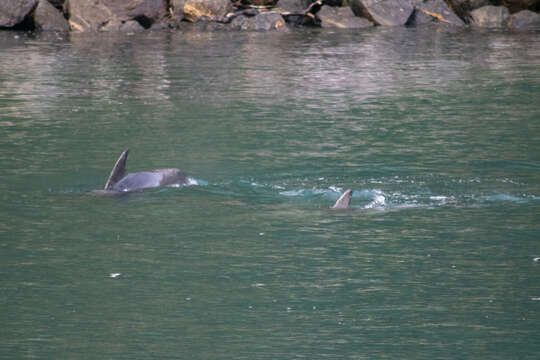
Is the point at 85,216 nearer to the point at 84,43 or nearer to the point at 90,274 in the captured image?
the point at 90,274

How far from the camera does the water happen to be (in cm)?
827

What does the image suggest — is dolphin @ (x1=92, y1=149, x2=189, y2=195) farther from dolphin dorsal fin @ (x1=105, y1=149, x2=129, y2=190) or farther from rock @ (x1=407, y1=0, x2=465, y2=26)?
rock @ (x1=407, y1=0, x2=465, y2=26)

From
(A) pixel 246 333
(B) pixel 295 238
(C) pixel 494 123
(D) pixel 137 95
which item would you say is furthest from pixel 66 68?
(A) pixel 246 333

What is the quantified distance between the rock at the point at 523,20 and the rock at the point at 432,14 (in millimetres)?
1953

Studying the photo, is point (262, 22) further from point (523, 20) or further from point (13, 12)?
point (523, 20)

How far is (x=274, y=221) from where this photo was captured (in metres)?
11.6

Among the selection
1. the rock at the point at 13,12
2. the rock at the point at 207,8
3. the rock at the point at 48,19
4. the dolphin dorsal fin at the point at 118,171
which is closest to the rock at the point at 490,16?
the rock at the point at 207,8

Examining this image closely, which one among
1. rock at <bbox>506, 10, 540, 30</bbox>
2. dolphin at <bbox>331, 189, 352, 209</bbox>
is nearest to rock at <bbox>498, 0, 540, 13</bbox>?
rock at <bbox>506, 10, 540, 30</bbox>

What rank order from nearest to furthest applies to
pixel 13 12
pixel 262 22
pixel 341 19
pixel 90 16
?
pixel 13 12
pixel 90 16
pixel 262 22
pixel 341 19

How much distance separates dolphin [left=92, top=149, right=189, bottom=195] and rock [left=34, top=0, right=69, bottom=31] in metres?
27.0

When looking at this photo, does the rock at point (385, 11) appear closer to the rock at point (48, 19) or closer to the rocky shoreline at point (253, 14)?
the rocky shoreline at point (253, 14)

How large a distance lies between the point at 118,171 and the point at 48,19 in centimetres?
2790

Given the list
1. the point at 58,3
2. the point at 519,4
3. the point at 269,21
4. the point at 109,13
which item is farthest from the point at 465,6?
the point at 58,3

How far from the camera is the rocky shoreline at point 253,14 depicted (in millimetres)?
38844
